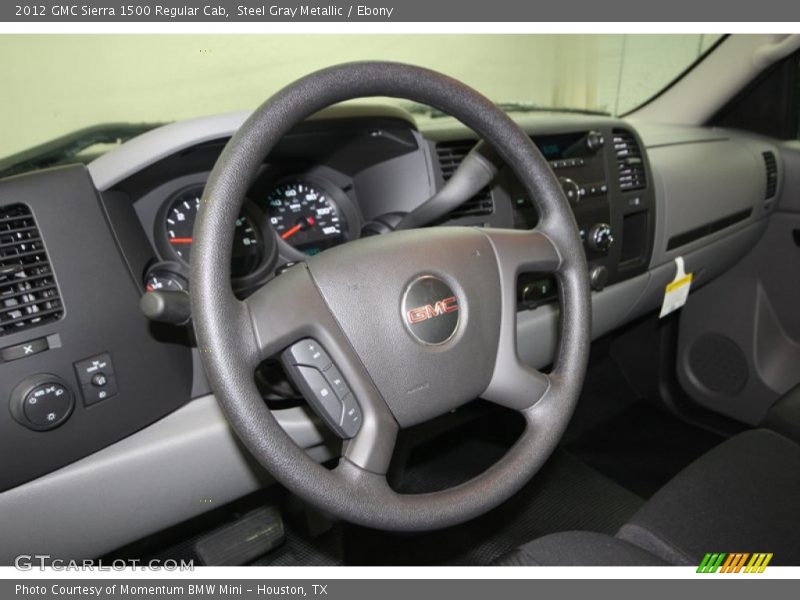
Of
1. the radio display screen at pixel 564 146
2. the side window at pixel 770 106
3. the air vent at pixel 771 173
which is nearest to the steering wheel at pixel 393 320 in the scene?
the radio display screen at pixel 564 146

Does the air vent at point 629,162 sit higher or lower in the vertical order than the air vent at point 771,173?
higher

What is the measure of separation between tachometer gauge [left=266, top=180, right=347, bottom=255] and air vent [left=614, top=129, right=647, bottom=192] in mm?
762

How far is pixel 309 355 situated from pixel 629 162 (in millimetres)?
1179

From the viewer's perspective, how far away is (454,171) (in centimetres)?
125

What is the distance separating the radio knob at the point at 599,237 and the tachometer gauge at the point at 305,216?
0.59m

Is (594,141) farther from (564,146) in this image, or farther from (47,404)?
(47,404)

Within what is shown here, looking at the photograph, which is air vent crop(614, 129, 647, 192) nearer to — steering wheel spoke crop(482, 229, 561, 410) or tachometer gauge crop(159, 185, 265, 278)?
steering wheel spoke crop(482, 229, 561, 410)

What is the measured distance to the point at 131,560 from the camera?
1.29 metres

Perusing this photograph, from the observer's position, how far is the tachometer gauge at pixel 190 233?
1.10 meters

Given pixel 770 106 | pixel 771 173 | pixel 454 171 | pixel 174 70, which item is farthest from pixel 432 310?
pixel 770 106

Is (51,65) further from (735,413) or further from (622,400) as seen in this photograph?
(735,413)

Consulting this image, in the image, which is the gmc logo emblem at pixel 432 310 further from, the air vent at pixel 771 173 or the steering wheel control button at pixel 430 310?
the air vent at pixel 771 173

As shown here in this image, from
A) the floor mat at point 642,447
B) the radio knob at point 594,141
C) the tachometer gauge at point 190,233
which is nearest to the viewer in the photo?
the tachometer gauge at point 190,233

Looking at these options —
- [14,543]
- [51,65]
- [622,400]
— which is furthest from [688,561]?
[51,65]
